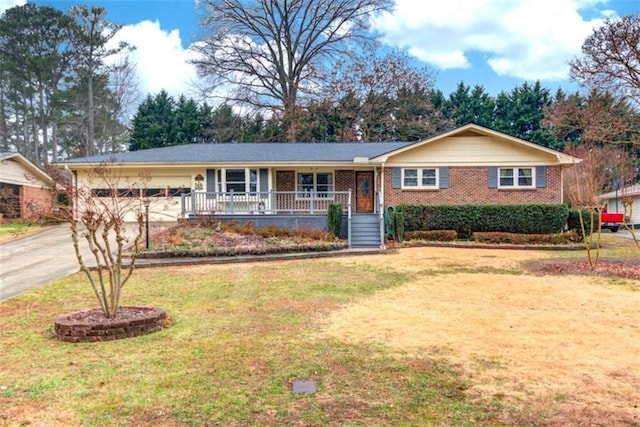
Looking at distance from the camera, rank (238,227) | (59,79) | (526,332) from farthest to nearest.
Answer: (59,79), (238,227), (526,332)

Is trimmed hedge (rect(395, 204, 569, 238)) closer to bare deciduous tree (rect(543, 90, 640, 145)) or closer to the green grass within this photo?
bare deciduous tree (rect(543, 90, 640, 145))

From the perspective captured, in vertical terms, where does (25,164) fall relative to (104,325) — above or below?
above

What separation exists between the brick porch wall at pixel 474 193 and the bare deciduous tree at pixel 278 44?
53.0ft

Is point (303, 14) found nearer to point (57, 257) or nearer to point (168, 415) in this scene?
point (57, 257)

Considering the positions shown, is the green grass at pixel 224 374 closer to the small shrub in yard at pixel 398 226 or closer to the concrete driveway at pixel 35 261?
the concrete driveway at pixel 35 261

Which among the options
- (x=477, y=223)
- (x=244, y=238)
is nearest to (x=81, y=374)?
(x=244, y=238)

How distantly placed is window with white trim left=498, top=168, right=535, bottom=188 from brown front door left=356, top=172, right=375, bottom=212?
530 cm

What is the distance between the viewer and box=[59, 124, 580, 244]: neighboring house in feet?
59.1

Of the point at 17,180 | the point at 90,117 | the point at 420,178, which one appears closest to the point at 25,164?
the point at 17,180

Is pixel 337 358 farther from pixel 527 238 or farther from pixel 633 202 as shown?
pixel 633 202

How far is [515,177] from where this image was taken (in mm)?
18797

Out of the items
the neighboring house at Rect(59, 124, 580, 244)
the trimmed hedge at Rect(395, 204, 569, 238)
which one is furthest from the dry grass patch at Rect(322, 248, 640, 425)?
the neighboring house at Rect(59, 124, 580, 244)

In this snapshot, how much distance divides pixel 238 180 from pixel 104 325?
578 inches

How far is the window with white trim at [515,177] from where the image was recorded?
18766mm
